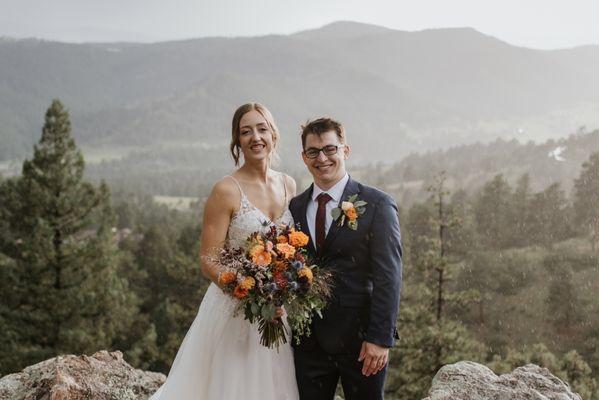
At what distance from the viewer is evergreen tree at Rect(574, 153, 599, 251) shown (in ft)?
126

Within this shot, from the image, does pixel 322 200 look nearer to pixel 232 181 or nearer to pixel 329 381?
pixel 232 181

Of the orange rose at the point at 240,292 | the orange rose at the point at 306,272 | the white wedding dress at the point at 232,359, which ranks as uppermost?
the orange rose at the point at 306,272

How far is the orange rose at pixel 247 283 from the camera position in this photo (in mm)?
3473

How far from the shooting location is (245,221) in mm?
4352

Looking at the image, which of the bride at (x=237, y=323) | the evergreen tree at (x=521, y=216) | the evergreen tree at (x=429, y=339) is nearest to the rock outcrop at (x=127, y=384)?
the bride at (x=237, y=323)

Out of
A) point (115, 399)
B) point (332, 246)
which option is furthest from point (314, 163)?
point (115, 399)

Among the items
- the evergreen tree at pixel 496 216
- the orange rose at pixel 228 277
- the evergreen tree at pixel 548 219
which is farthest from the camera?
the evergreen tree at pixel 496 216

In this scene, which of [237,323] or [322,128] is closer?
[322,128]

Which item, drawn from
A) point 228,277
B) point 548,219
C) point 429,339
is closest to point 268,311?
point 228,277

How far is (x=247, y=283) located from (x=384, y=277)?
101cm

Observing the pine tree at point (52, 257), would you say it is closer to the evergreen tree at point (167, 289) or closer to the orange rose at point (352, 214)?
the evergreen tree at point (167, 289)

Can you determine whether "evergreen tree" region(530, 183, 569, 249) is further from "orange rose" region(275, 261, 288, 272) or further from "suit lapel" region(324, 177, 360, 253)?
"orange rose" region(275, 261, 288, 272)

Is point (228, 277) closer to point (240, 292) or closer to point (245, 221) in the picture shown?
point (240, 292)

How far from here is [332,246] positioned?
151 inches
